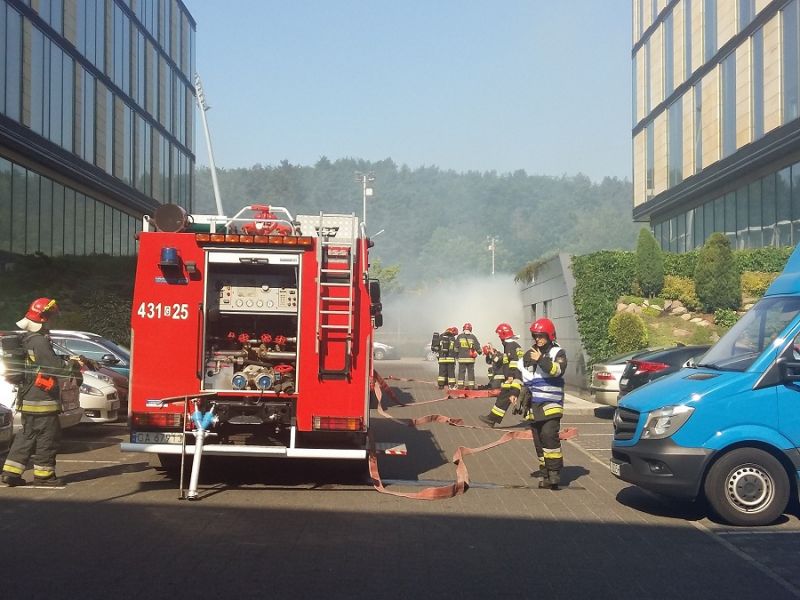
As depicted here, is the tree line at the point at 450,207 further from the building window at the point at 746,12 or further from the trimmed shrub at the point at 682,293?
the trimmed shrub at the point at 682,293

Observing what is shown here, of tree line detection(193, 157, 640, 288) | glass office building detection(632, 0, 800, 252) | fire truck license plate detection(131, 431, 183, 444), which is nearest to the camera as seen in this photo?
fire truck license plate detection(131, 431, 183, 444)

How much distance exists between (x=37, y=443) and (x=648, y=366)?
34.1 feet

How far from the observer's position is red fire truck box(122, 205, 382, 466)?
370 inches

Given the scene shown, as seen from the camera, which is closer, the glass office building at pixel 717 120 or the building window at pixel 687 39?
the glass office building at pixel 717 120

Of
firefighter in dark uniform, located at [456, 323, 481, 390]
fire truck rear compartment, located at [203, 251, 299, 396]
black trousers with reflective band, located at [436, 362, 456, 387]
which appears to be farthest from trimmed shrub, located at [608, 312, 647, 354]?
fire truck rear compartment, located at [203, 251, 299, 396]

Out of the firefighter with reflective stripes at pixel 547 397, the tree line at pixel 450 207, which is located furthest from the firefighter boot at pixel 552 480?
the tree line at pixel 450 207

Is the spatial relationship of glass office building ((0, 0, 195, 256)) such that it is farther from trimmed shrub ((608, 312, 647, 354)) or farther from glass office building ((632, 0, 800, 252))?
glass office building ((632, 0, 800, 252))

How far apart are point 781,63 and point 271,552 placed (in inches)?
1065

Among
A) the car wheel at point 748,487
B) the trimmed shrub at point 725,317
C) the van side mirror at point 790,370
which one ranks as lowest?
the car wheel at point 748,487

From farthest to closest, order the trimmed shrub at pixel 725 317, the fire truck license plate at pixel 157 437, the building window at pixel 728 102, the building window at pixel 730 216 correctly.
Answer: the building window at pixel 730 216 → the building window at pixel 728 102 → the trimmed shrub at pixel 725 317 → the fire truck license plate at pixel 157 437

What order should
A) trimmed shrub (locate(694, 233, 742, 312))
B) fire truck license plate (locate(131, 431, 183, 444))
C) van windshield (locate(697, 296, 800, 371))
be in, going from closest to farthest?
van windshield (locate(697, 296, 800, 371))
fire truck license plate (locate(131, 431, 183, 444))
trimmed shrub (locate(694, 233, 742, 312))

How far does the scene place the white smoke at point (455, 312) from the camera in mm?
46438

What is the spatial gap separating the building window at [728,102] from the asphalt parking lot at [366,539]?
964 inches

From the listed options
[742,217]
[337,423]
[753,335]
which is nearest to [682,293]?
[742,217]
